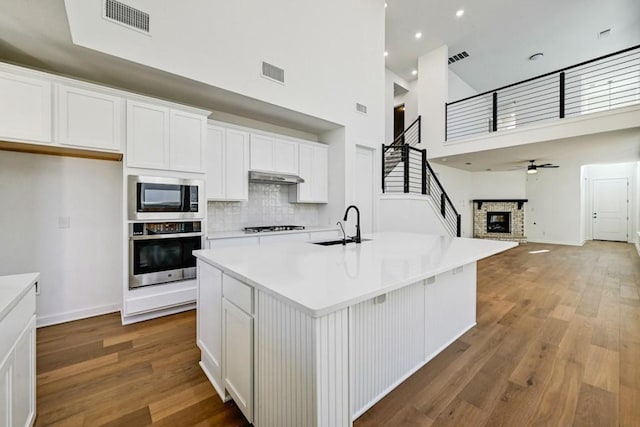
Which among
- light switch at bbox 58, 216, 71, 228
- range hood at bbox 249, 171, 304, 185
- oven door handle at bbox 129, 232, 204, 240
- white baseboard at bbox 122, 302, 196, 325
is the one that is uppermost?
range hood at bbox 249, 171, 304, 185

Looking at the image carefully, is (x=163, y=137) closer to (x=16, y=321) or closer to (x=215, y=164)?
(x=215, y=164)

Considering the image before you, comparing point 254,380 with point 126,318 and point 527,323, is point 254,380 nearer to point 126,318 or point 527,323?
point 126,318

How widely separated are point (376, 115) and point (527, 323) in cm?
408

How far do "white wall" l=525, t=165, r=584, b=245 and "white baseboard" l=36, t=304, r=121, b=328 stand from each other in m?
11.6

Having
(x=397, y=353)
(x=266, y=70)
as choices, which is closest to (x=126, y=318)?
(x=397, y=353)

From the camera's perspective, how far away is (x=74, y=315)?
2.91m

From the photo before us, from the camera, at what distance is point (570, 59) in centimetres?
753

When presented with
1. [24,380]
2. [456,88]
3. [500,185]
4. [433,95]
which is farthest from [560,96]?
[24,380]

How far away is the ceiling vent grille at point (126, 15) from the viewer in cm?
246

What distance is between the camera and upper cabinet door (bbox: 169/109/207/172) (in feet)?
9.86

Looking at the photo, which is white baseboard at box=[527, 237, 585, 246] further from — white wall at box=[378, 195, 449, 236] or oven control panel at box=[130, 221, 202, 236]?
oven control panel at box=[130, 221, 202, 236]

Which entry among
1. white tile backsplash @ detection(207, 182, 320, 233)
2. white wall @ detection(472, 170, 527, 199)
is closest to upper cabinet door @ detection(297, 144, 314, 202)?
white tile backsplash @ detection(207, 182, 320, 233)

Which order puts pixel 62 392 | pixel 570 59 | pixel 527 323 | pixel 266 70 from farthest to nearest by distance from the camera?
pixel 570 59, pixel 266 70, pixel 527 323, pixel 62 392

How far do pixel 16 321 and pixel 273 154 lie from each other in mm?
3296
